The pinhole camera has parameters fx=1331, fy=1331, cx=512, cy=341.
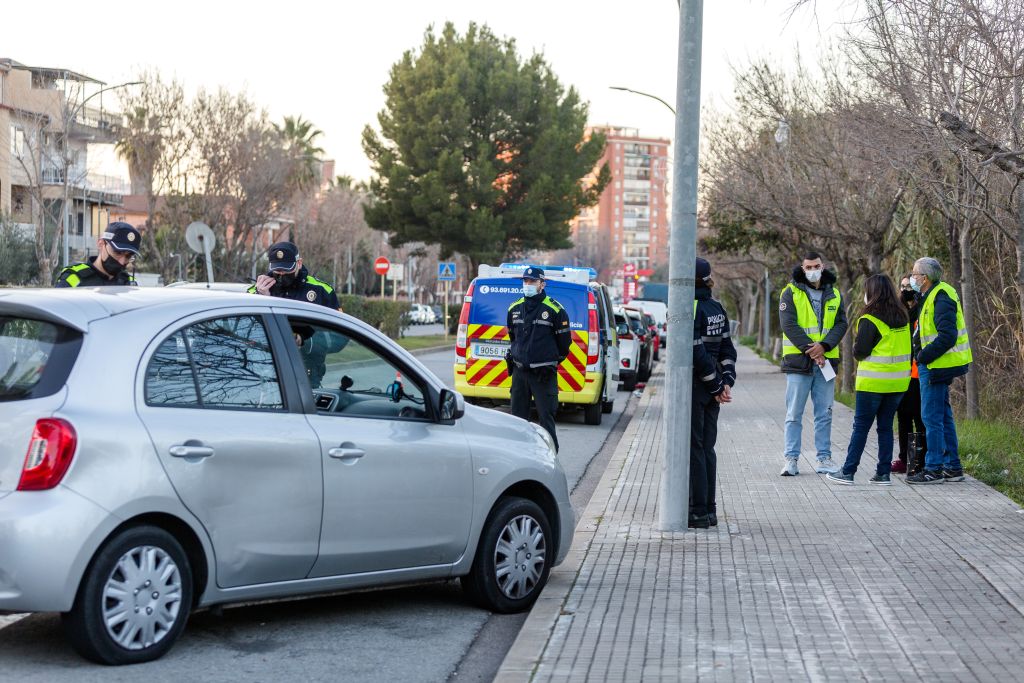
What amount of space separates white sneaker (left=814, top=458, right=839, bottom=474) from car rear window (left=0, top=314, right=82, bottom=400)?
830 cm

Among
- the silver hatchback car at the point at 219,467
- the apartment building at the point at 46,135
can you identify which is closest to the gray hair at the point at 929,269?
the silver hatchback car at the point at 219,467

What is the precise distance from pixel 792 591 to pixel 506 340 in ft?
35.5

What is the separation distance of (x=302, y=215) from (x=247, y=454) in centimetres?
6479

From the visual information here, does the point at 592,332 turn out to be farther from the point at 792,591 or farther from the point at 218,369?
the point at 218,369

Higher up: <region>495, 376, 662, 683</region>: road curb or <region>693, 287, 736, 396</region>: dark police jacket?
<region>693, 287, 736, 396</region>: dark police jacket

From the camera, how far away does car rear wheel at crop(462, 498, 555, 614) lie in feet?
21.9

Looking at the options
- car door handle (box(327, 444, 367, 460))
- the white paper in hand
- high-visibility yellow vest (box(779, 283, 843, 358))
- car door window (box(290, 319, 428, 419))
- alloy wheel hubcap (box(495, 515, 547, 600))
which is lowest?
alloy wheel hubcap (box(495, 515, 547, 600))

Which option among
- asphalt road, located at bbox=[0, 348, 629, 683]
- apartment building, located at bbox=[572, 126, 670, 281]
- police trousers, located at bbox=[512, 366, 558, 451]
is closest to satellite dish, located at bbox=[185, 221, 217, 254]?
police trousers, located at bbox=[512, 366, 558, 451]

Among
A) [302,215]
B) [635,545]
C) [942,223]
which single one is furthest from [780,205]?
[302,215]

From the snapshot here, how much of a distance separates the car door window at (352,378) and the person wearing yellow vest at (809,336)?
5.87 meters

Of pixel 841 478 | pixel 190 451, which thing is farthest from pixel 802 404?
pixel 190 451

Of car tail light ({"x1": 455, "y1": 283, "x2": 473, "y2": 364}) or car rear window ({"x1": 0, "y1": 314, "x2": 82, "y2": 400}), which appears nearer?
car rear window ({"x1": 0, "y1": 314, "x2": 82, "y2": 400})

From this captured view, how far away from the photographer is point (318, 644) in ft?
19.5

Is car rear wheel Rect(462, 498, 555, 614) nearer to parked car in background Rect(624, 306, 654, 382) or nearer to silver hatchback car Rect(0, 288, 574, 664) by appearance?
silver hatchback car Rect(0, 288, 574, 664)
